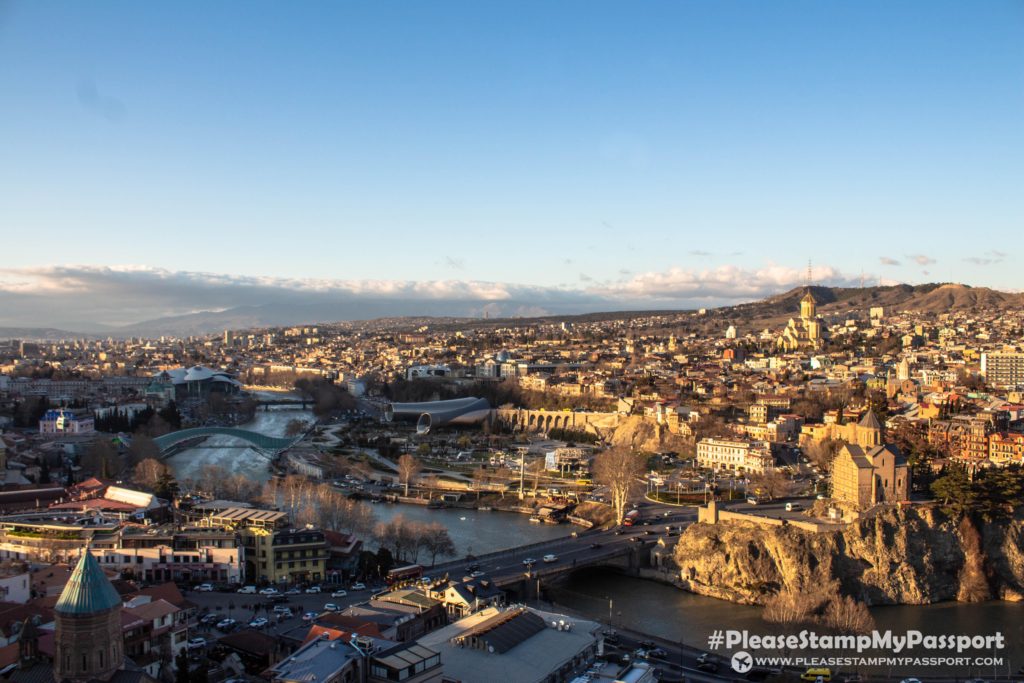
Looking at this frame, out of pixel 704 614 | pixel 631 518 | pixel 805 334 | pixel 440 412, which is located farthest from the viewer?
pixel 805 334

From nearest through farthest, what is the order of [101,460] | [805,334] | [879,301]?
[101,460]
[805,334]
[879,301]

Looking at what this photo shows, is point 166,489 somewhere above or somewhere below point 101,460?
above

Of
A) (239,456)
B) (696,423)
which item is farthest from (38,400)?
(696,423)

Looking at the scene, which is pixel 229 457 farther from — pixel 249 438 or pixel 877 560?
pixel 877 560

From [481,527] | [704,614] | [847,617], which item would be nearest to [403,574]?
[704,614]

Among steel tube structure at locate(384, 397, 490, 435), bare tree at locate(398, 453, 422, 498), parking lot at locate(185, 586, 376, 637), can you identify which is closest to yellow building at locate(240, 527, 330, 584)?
parking lot at locate(185, 586, 376, 637)

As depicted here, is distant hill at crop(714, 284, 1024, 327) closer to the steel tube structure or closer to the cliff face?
the steel tube structure

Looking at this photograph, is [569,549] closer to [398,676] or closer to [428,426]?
[398,676]

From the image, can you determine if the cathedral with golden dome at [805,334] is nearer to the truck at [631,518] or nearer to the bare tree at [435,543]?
the truck at [631,518]
